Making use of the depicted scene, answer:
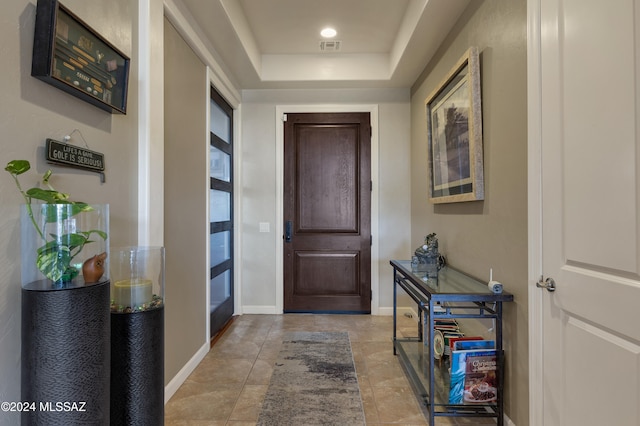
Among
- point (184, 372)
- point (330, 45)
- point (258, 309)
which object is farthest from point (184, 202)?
point (330, 45)

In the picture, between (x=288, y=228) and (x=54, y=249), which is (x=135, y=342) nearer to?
(x=54, y=249)

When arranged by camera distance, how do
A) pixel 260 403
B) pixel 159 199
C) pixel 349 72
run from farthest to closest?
pixel 349 72
pixel 260 403
pixel 159 199

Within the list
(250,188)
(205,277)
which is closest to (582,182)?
(205,277)

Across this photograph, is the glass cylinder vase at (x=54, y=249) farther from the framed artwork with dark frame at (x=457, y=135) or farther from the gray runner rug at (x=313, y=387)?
the framed artwork with dark frame at (x=457, y=135)

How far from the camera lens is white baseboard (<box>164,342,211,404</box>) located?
2096 mm

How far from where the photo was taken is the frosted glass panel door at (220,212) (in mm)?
3049

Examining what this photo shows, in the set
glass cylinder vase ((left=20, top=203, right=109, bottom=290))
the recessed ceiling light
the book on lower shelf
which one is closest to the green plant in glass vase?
glass cylinder vase ((left=20, top=203, right=109, bottom=290))

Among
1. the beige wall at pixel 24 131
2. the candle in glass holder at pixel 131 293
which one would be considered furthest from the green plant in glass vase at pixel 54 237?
the candle in glass holder at pixel 131 293

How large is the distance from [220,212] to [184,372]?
1512mm

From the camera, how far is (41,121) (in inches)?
45.4

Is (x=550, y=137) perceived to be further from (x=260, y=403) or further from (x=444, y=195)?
(x=260, y=403)

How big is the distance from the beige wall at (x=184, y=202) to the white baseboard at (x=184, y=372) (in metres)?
0.03

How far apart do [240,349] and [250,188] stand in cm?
178

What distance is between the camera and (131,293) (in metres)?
1.30
